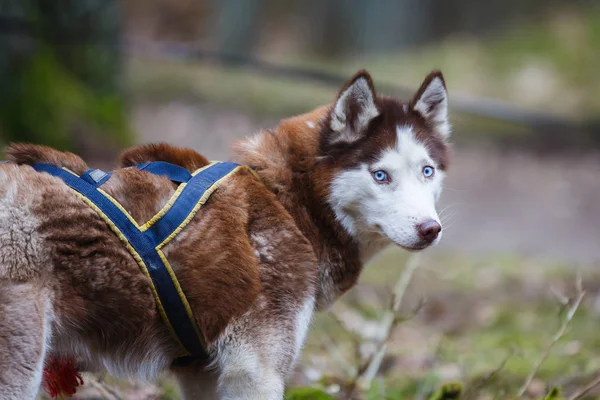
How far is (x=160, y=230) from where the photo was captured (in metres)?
3.46

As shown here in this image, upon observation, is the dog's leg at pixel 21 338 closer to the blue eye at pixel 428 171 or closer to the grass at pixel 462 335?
the grass at pixel 462 335

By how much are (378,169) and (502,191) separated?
29.6ft

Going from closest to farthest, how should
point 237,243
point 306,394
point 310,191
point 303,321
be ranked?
point 237,243
point 303,321
point 310,191
point 306,394

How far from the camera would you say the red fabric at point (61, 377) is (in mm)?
3555

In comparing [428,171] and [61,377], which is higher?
[428,171]

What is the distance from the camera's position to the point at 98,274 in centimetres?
328

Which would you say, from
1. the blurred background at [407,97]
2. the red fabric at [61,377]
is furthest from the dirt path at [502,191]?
the red fabric at [61,377]

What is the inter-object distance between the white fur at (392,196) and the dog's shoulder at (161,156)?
0.74m

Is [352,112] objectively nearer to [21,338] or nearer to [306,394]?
[306,394]

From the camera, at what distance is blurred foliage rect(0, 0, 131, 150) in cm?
870

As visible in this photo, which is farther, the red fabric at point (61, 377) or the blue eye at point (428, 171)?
Result: the blue eye at point (428, 171)

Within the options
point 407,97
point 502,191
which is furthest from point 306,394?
point 407,97

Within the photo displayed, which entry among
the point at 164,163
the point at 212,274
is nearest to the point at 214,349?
the point at 212,274

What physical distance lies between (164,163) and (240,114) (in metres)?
11.5
